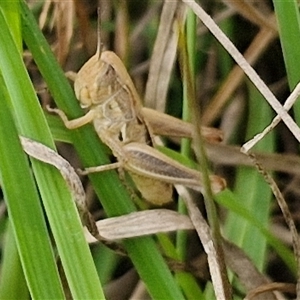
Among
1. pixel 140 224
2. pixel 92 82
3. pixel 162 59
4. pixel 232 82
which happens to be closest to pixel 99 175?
pixel 140 224

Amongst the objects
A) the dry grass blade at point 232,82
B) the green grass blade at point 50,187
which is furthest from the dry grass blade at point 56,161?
the dry grass blade at point 232,82

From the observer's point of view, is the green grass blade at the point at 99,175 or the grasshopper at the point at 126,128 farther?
the grasshopper at the point at 126,128

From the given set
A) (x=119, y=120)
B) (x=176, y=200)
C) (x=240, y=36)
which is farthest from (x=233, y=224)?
(x=240, y=36)

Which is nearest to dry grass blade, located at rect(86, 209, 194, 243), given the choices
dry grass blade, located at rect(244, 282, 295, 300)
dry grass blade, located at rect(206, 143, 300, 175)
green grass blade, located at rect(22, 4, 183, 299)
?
green grass blade, located at rect(22, 4, 183, 299)

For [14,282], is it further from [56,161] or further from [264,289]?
[264,289]

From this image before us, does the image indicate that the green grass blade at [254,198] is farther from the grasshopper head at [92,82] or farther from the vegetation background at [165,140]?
the grasshopper head at [92,82]

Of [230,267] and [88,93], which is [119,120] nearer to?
[88,93]
